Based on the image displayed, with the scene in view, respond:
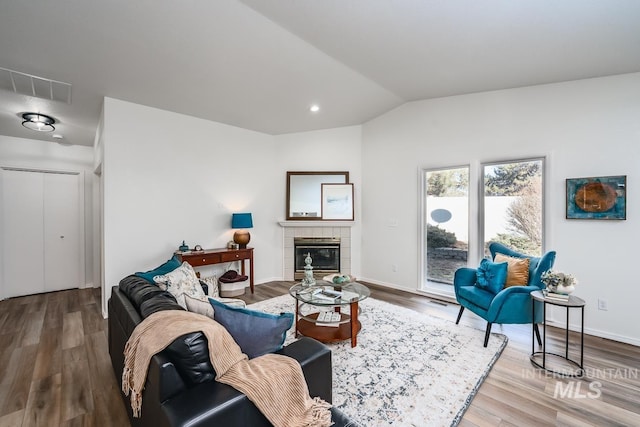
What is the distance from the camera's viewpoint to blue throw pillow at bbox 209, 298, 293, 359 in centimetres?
146

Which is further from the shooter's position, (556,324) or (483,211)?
(483,211)

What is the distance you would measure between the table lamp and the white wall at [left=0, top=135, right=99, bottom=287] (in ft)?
9.29

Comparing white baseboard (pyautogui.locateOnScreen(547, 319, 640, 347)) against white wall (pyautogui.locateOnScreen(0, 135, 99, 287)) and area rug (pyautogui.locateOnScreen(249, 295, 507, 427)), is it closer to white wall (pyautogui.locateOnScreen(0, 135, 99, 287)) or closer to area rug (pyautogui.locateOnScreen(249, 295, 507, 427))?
area rug (pyautogui.locateOnScreen(249, 295, 507, 427))

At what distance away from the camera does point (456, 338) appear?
111 inches

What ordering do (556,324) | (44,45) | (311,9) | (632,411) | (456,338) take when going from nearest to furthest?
(632,411) → (311,9) → (44,45) → (456,338) → (556,324)

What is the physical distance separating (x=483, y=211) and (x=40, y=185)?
277 inches

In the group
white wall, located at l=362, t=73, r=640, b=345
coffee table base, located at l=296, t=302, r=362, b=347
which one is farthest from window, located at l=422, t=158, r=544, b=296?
coffee table base, located at l=296, t=302, r=362, b=347

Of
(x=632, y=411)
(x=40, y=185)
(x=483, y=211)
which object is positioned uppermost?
(x=40, y=185)

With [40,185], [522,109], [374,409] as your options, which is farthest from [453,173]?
[40,185]

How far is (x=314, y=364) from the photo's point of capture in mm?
1488

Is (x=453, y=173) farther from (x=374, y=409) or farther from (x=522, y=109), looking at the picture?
(x=374, y=409)

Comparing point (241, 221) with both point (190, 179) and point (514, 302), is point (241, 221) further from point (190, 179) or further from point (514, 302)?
point (514, 302)

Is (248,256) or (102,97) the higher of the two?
(102,97)

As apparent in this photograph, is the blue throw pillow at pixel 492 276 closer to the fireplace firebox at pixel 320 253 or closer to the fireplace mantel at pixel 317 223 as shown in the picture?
the fireplace mantel at pixel 317 223
